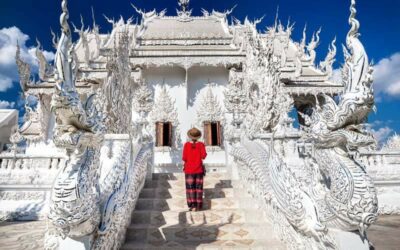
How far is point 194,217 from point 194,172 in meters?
0.56

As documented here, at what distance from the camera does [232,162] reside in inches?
198

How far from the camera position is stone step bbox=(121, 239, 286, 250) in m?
2.81

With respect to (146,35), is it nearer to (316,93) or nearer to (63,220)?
(316,93)

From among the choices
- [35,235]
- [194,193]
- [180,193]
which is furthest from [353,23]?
[35,235]

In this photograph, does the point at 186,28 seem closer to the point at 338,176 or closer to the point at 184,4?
the point at 184,4

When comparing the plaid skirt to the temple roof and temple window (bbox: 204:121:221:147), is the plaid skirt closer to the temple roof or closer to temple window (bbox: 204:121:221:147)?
temple window (bbox: 204:121:221:147)

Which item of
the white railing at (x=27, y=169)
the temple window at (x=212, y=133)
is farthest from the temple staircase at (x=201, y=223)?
the temple window at (x=212, y=133)

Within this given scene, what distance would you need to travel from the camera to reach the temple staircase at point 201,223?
116 inches

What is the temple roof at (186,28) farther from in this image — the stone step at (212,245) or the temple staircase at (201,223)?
the stone step at (212,245)

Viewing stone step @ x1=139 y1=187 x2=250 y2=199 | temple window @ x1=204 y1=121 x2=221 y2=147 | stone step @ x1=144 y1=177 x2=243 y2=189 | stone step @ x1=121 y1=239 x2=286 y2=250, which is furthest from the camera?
temple window @ x1=204 y1=121 x2=221 y2=147

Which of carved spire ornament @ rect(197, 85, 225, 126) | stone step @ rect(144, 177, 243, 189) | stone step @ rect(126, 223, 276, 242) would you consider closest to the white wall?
carved spire ornament @ rect(197, 85, 225, 126)

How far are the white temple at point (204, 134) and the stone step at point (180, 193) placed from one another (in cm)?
15

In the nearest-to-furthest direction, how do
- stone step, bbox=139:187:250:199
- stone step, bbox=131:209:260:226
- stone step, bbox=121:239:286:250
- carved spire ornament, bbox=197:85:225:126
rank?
stone step, bbox=121:239:286:250 → stone step, bbox=131:209:260:226 → stone step, bbox=139:187:250:199 → carved spire ornament, bbox=197:85:225:126

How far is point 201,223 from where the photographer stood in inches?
133
